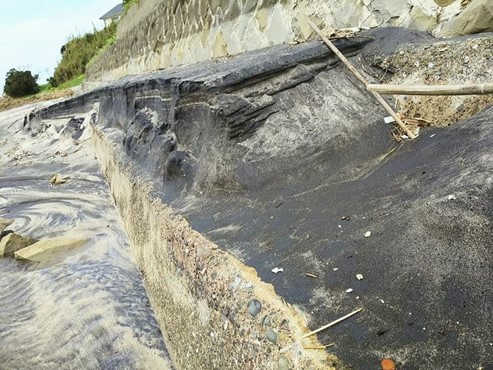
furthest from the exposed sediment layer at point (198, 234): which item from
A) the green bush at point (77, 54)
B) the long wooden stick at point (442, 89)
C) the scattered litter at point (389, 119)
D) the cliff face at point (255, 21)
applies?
the green bush at point (77, 54)

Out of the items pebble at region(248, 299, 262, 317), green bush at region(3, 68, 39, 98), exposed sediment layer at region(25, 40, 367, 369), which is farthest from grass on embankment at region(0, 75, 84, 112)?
pebble at region(248, 299, 262, 317)

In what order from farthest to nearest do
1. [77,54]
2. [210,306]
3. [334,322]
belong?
[77,54], [210,306], [334,322]

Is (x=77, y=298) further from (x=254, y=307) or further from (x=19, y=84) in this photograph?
(x=19, y=84)

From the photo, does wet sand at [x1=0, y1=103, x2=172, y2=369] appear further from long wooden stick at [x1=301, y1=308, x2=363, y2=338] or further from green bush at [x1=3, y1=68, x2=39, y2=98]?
green bush at [x1=3, y1=68, x2=39, y2=98]

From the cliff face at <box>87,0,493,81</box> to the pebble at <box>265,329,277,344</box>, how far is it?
7.69 ft

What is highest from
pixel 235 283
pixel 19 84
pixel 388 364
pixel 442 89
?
pixel 19 84

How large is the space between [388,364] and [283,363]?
0.89 ft

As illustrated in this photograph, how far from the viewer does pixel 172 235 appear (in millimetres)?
2402

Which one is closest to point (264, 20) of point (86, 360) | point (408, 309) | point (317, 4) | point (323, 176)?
point (317, 4)

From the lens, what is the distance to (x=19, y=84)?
78.5 ft

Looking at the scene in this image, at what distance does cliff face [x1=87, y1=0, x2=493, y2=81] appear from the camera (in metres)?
3.18

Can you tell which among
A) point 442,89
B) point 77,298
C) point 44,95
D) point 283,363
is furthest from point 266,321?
point 44,95

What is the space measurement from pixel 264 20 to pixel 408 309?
13.6ft

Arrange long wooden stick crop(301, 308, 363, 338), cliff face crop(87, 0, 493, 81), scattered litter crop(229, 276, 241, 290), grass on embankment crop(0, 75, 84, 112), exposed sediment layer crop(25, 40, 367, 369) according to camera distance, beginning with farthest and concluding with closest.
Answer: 1. grass on embankment crop(0, 75, 84, 112)
2. cliff face crop(87, 0, 493, 81)
3. scattered litter crop(229, 276, 241, 290)
4. exposed sediment layer crop(25, 40, 367, 369)
5. long wooden stick crop(301, 308, 363, 338)
